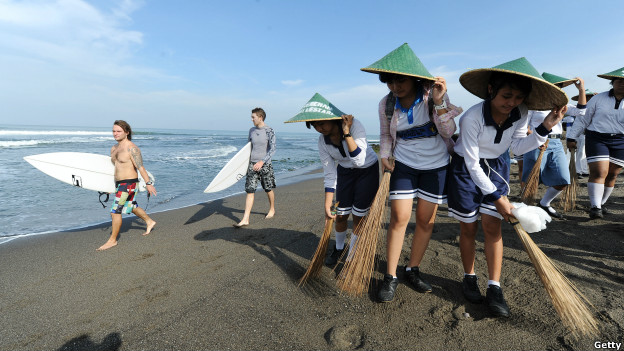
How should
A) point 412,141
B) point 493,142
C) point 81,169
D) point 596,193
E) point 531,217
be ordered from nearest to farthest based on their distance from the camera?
point 531,217, point 493,142, point 412,141, point 596,193, point 81,169

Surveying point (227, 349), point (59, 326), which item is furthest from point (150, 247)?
point (227, 349)

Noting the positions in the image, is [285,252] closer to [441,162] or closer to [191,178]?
[441,162]

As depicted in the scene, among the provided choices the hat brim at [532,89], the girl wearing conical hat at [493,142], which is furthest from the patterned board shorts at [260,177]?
the hat brim at [532,89]

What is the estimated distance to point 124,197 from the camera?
4113 millimetres

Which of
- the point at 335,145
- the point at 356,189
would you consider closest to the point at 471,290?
the point at 356,189

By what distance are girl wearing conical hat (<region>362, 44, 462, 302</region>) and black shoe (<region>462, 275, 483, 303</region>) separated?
265 mm

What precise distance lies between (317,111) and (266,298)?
64.7 inches

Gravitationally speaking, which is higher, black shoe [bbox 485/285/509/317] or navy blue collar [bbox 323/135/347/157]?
navy blue collar [bbox 323/135/347/157]

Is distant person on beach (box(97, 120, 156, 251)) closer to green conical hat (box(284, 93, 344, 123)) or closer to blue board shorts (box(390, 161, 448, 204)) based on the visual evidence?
green conical hat (box(284, 93, 344, 123))

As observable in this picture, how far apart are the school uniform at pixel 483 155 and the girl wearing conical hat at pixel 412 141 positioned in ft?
0.34

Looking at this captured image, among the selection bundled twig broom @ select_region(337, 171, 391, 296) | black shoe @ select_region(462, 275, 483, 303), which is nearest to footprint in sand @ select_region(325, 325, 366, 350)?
bundled twig broom @ select_region(337, 171, 391, 296)

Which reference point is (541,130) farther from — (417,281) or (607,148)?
(607,148)

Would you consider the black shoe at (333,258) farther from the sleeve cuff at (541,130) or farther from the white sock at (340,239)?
the sleeve cuff at (541,130)

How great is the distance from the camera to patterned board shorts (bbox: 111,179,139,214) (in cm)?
409
